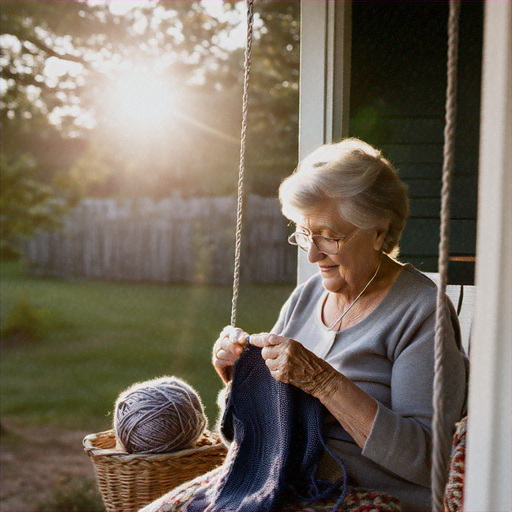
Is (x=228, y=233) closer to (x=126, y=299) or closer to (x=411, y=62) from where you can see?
(x=126, y=299)

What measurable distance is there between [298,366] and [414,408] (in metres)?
0.26

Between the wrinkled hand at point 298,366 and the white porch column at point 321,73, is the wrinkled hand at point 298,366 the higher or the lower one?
the lower one

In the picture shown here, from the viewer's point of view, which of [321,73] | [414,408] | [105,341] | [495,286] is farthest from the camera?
[105,341]

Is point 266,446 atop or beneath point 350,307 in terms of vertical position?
beneath

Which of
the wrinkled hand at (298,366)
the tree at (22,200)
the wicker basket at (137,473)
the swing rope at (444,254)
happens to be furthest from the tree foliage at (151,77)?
the swing rope at (444,254)

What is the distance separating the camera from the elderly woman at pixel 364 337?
1464 mm

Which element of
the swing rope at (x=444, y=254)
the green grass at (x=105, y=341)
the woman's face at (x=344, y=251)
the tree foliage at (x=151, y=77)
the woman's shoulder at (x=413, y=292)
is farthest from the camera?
the green grass at (x=105, y=341)

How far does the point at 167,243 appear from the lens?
921 centimetres

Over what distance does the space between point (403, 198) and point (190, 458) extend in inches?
39.0

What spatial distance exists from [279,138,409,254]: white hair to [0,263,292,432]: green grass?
518 cm

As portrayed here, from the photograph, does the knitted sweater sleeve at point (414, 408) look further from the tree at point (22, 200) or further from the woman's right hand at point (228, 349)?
the tree at point (22, 200)

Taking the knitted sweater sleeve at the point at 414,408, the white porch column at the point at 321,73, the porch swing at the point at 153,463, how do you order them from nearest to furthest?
the knitted sweater sleeve at the point at 414,408, the porch swing at the point at 153,463, the white porch column at the point at 321,73

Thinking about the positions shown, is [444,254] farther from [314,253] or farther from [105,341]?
[105,341]

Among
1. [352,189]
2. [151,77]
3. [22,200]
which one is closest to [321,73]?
[352,189]
